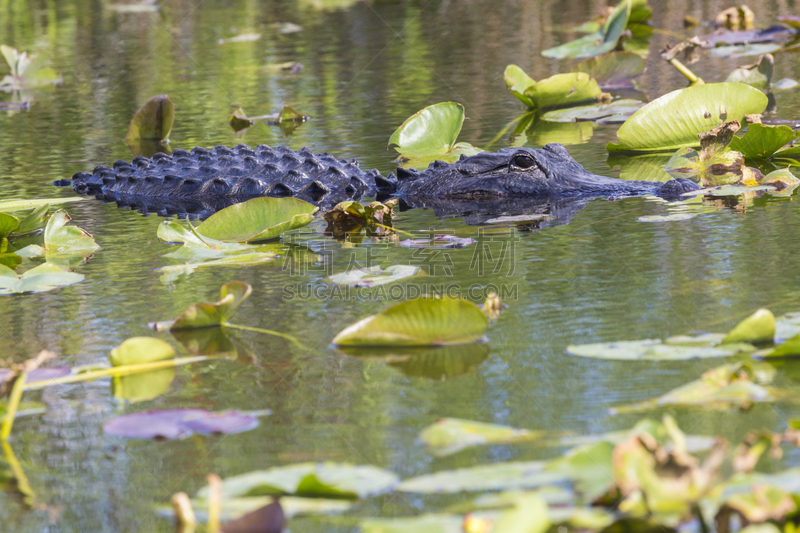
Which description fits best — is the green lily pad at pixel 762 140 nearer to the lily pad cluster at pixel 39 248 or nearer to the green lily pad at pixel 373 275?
the green lily pad at pixel 373 275

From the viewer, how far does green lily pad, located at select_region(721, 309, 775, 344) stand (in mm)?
2215

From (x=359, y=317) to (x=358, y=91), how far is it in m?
6.05

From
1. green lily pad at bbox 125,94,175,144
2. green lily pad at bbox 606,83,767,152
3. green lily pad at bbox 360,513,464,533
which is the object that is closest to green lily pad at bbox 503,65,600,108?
green lily pad at bbox 606,83,767,152

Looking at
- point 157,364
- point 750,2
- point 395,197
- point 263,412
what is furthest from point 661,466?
point 750,2

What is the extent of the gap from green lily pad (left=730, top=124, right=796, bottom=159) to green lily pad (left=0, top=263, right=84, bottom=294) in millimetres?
3474

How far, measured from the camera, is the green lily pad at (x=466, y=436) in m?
1.88

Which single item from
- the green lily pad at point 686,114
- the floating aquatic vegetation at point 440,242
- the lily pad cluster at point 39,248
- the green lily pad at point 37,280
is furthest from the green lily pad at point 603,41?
the green lily pad at point 37,280

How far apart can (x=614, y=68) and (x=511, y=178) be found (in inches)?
161

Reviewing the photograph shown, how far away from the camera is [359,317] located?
9.37ft

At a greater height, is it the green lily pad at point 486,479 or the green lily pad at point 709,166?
the green lily pad at point 486,479

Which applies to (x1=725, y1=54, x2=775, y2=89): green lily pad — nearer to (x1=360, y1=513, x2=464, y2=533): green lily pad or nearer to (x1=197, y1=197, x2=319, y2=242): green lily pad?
(x1=197, y1=197, x2=319, y2=242): green lily pad

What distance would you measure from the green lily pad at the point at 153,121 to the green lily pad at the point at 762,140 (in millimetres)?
4300

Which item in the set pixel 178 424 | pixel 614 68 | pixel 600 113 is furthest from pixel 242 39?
pixel 178 424

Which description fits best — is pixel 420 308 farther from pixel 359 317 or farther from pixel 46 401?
pixel 46 401
